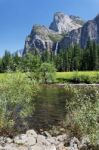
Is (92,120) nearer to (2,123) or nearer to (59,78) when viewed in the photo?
(2,123)

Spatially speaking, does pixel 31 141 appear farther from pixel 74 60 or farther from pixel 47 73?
pixel 74 60

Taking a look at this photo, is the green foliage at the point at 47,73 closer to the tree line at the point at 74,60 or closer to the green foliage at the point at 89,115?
the tree line at the point at 74,60

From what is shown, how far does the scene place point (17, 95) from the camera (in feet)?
101

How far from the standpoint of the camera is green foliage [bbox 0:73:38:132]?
30.5 metres

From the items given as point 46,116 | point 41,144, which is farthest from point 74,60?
point 41,144

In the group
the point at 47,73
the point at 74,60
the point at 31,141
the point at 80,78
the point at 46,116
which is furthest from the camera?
the point at 74,60

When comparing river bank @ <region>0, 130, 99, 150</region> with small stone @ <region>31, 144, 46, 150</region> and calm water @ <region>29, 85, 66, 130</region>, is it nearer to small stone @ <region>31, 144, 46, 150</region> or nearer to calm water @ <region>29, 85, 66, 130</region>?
small stone @ <region>31, 144, 46, 150</region>

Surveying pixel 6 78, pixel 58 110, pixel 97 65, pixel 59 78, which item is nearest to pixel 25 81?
pixel 6 78

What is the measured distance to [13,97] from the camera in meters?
30.6

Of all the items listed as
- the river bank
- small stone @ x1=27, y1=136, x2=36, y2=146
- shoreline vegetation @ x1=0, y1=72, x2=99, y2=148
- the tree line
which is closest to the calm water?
shoreline vegetation @ x1=0, y1=72, x2=99, y2=148

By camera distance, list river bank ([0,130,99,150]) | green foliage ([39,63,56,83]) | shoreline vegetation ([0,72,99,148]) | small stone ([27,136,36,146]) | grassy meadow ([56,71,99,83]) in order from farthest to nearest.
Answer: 1. green foliage ([39,63,56,83])
2. grassy meadow ([56,71,99,83])
3. shoreline vegetation ([0,72,99,148])
4. small stone ([27,136,36,146])
5. river bank ([0,130,99,150])

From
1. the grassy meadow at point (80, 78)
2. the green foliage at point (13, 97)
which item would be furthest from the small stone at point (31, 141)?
the grassy meadow at point (80, 78)

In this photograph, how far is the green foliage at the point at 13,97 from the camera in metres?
30.5

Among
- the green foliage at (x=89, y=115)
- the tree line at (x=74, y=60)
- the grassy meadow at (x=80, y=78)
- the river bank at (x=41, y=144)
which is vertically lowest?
the river bank at (x=41, y=144)
